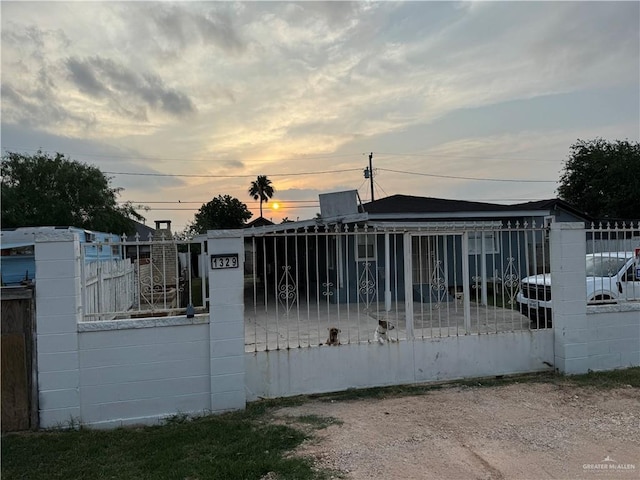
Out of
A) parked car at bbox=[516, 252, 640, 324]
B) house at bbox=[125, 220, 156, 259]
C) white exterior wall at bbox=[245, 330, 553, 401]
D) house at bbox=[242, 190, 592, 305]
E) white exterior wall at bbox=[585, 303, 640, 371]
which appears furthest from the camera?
house at bbox=[242, 190, 592, 305]

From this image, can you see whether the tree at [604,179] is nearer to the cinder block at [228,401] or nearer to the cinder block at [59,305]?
the cinder block at [228,401]

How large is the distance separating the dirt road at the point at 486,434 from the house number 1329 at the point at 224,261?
1.63m

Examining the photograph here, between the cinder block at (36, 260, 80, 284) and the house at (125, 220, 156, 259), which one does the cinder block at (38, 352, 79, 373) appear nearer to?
the cinder block at (36, 260, 80, 284)

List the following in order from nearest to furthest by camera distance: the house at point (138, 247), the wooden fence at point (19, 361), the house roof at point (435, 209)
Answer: the wooden fence at point (19, 361) → the house at point (138, 247) → the house roof at point (435, 209)

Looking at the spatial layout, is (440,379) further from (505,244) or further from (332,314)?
(505,244)

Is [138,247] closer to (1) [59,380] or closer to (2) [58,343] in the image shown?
(2) [58,343]

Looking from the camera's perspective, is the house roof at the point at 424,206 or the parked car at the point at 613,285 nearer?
the parked car at the point at 613,285

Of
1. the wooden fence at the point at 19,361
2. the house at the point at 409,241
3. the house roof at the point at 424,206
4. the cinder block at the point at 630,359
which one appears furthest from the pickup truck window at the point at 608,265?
the house roof at the point at 424,206

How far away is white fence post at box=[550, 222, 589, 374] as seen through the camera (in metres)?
5.77

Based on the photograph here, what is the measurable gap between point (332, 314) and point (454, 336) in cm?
557

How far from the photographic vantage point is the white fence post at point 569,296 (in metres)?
5.77

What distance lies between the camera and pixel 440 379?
5684mm

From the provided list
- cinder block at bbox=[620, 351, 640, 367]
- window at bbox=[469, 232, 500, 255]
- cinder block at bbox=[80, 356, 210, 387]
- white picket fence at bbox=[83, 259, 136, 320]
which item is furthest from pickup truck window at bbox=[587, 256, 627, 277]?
white picket fence at bbox=[83, 259, 136, 320]

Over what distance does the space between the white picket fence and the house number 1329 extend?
109 cm
